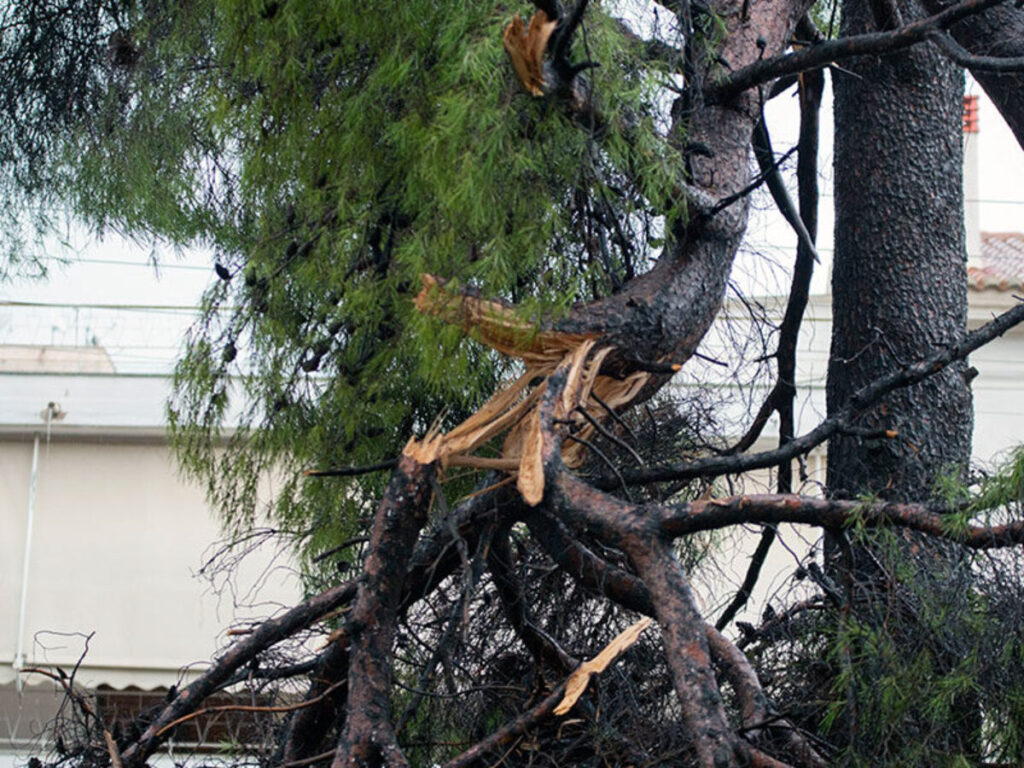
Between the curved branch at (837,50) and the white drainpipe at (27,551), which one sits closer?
the curved branch at (837,50)

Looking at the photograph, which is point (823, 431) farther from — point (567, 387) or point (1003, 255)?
point (1003, 255)

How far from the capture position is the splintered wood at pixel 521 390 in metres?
2.48

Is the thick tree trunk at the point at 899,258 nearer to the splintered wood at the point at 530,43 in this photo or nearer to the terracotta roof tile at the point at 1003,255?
the splintered wood at the point at 530,43

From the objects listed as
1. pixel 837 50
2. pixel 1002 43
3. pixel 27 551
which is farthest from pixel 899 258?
pixel 27 551

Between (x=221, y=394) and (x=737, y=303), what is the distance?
5.41 feet

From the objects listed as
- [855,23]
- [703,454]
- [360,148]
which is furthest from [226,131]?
[855,23]

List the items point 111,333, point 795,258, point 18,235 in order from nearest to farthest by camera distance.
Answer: point 795,258 < point 18,235 < point 111,333

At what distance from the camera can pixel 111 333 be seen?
8984mm

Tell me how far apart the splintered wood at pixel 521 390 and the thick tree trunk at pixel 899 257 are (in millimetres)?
1242

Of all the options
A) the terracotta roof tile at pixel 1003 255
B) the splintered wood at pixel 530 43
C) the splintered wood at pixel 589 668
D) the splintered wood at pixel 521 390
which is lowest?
the splintered wood at pixel 589 668

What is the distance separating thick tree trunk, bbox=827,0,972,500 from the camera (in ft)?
12.3

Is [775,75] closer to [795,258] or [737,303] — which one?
[795,258]

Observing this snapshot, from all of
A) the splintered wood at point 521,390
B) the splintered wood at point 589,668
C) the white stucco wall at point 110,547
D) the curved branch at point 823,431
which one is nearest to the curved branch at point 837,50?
the curved branch at point 823,431

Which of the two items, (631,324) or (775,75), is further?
(775,75)
